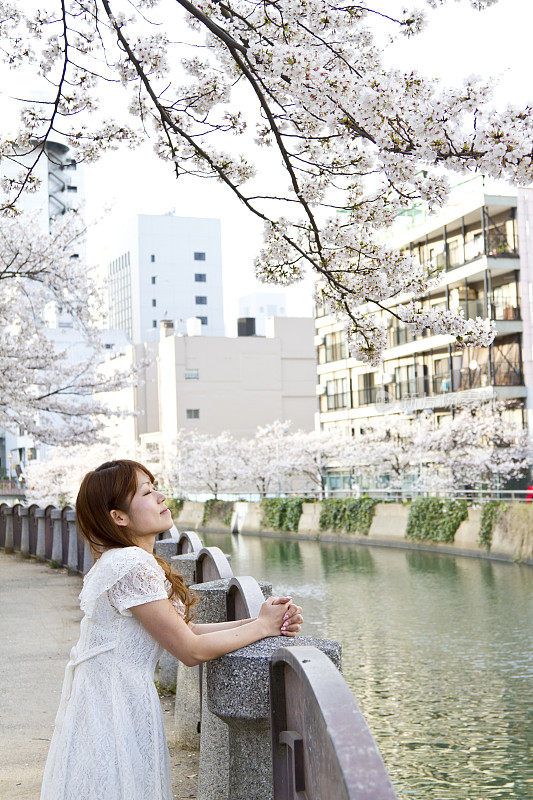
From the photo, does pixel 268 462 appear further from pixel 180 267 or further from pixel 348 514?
pixel 180 267

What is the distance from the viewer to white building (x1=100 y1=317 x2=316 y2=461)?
6138cm

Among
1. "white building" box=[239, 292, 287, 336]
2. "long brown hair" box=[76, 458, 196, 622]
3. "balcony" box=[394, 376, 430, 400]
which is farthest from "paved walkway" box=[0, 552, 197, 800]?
"white building" box=[239, 292, 287, 336]

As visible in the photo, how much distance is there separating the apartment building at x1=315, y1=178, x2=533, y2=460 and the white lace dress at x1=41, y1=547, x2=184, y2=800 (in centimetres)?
3034

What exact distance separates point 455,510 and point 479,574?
5225mm

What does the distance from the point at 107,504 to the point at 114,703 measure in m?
0.53

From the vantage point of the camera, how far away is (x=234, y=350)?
63.5 m

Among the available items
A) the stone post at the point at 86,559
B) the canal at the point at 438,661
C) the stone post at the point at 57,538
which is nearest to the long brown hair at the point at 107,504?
the canal at the point at 438,661

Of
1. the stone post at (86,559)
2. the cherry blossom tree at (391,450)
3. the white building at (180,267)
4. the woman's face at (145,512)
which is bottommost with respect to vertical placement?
the stone post at (86,559)

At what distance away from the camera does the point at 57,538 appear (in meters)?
13.7

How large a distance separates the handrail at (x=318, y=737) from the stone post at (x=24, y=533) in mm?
13669

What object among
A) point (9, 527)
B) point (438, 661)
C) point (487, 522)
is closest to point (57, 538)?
point (9, 527)

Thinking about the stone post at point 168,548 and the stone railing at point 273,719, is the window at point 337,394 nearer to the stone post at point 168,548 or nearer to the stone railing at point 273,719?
the stone post at point 168,548

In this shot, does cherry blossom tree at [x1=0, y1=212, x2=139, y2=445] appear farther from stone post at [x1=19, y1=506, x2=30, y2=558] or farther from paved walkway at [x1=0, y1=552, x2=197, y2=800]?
paved walkway at [x1=0, y1=552, x2=197, y2=800]

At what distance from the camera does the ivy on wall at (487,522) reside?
22781mm
